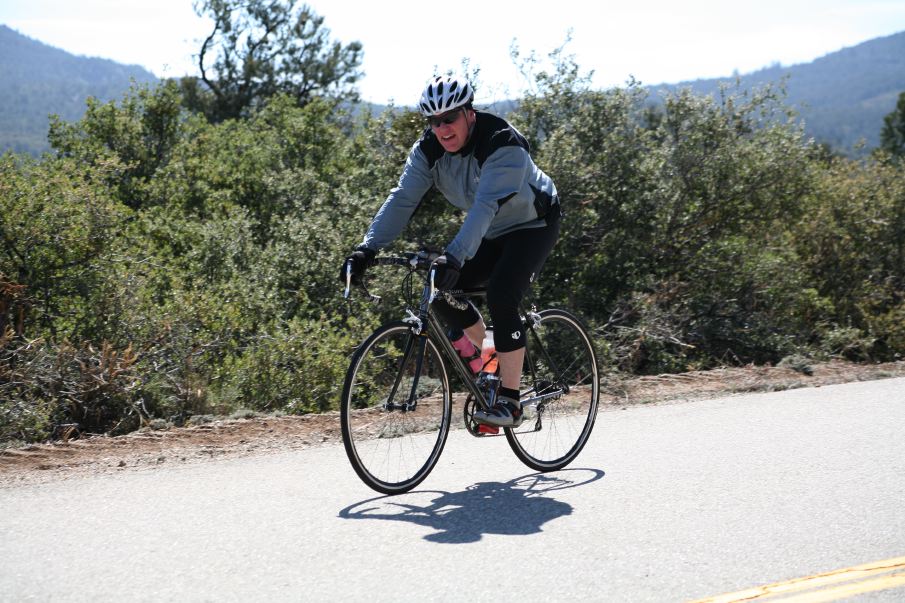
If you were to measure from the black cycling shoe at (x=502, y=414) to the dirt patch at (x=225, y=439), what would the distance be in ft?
5.14

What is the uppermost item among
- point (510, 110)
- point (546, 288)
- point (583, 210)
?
point (510, 110)

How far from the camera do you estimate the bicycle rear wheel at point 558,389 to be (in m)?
6.07

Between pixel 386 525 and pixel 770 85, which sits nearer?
pixel 386 525

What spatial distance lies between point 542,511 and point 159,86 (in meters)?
15.7

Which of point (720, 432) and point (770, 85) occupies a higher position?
point (770, 85)

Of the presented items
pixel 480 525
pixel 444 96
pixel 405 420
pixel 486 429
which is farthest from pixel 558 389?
pixel 444 96

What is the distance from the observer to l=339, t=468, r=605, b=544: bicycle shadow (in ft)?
15.3

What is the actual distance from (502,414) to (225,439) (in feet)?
7.51

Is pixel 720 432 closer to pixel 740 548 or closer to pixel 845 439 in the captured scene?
pixel 845 439

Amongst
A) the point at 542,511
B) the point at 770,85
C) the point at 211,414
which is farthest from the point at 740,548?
the point at 770,85

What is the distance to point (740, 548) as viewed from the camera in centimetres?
431

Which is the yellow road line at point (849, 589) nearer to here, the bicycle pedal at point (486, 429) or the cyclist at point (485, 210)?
the cyclist at point (485, 210)

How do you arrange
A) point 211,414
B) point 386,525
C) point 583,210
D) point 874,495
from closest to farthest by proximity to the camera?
point 386,525, point 874,495, point 211,414, point 583,210

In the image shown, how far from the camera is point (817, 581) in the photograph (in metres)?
3.92
